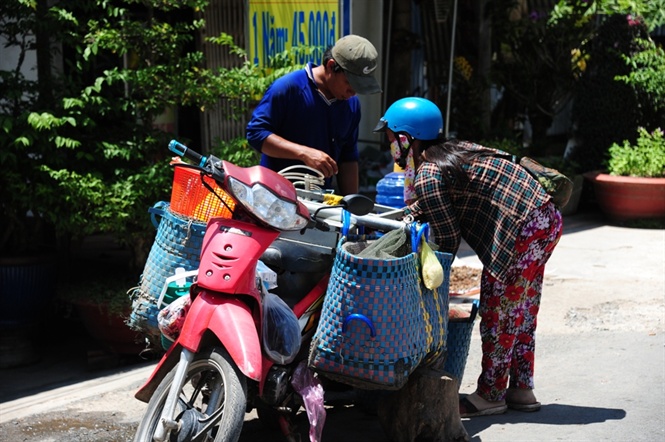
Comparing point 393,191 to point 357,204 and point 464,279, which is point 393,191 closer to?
point 464,279

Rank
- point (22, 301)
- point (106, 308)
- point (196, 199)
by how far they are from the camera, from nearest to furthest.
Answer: point (196, 199) → point (106, 308) → point (22, 301)

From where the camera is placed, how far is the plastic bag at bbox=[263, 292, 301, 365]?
12.6 ft

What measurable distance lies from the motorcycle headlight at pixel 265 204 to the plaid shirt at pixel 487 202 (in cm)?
93

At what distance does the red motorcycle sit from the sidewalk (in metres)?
0.89

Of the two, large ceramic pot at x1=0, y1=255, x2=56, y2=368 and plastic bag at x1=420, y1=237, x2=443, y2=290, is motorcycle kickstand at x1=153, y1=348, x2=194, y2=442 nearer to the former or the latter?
plastic bag at x1=420, y1=237, x2=443, y2=290

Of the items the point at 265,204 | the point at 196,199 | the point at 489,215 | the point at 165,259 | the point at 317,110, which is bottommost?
the point at 165,259

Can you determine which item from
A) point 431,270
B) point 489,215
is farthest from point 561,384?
point 431,270

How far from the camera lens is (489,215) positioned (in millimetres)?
4523

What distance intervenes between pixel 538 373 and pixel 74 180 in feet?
11.1

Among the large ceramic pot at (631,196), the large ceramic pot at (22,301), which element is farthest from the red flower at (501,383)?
the large ceramic pot at (631,196)

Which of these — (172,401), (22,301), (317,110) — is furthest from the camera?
(22,301)

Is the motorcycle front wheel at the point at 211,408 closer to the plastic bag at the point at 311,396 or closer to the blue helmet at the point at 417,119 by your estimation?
the plastic bag at the point at 311,396

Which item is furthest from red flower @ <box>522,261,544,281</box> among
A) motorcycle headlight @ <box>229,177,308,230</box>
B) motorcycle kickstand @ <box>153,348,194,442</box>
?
motorcycle kickstand @ <box>153,348,194,442</box>

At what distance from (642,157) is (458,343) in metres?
6.40
